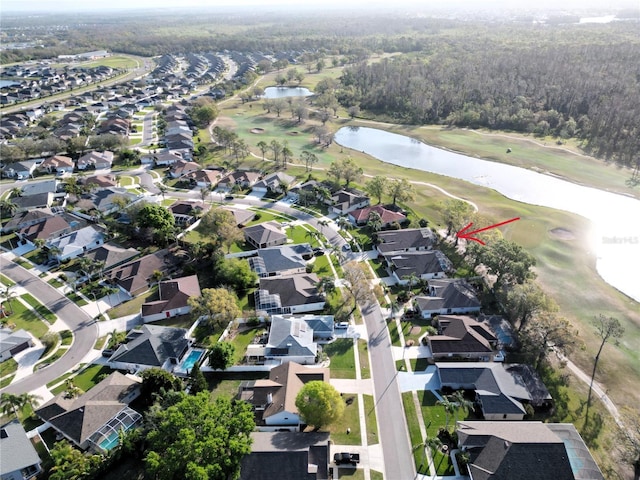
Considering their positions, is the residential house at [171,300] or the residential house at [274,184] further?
the residential house at [274,184]

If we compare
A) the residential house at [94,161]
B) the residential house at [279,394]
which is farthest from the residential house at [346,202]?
the residential house at [94,161]

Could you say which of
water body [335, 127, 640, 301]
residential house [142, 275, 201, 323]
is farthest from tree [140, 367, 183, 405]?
water body [335, 127, 640, 301]

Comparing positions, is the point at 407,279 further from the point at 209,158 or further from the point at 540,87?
the point at 540,87

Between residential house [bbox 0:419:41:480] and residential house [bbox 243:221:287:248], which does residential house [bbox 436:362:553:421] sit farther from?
residential house [bbox 0:419:41:480]

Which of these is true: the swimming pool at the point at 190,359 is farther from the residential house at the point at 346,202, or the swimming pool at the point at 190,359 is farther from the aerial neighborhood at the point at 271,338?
the residential house at the point at 346,202

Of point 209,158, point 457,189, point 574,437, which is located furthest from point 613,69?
point 574,437

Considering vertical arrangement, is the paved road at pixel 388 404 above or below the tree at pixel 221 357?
below

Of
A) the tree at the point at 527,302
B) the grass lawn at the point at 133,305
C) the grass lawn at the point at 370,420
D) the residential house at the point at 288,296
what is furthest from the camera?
the grass lawn at the point at 133,305
